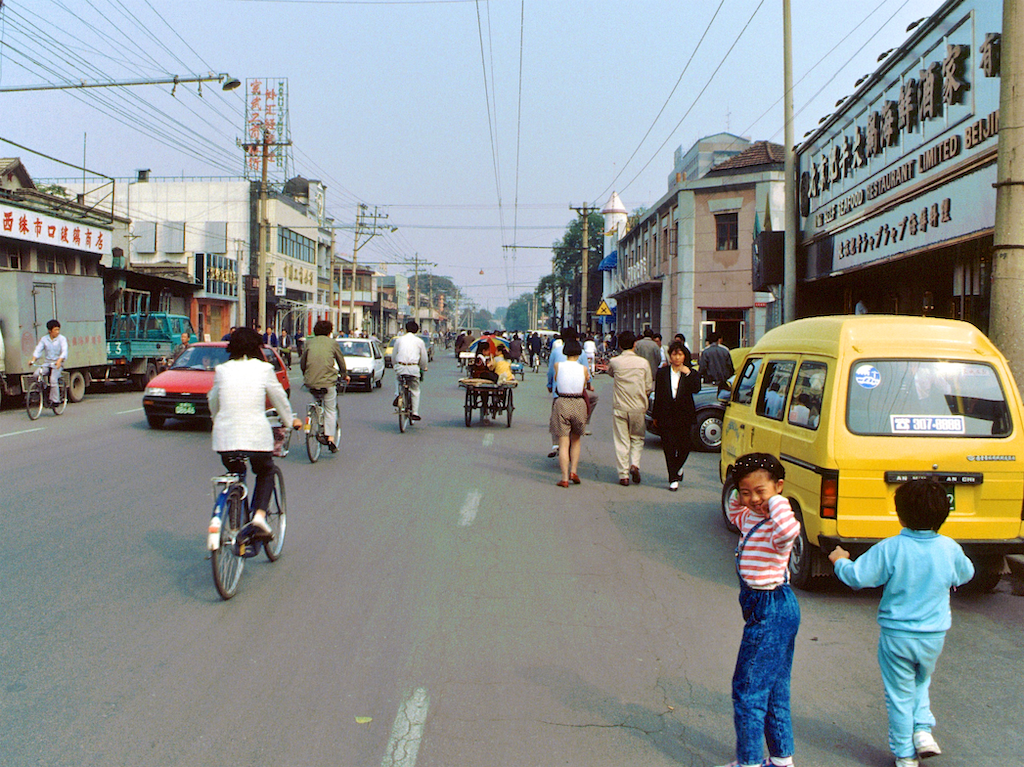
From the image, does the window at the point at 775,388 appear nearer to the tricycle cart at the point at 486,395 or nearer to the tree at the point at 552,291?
the tricycle cart at the point at 486,395

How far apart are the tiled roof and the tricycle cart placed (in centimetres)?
2077

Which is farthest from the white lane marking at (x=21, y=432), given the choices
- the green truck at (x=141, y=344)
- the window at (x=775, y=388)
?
the window at (x=775, y=388)

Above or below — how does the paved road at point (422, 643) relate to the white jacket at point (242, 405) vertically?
below

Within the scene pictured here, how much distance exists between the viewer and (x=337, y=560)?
270 inches

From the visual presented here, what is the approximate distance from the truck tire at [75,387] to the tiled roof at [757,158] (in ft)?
80.4

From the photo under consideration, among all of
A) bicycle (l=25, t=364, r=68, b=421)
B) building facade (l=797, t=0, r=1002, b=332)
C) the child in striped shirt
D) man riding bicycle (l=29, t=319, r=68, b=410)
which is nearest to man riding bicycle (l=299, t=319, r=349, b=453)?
bicycle (l=25, t=364, r=68, b=421)

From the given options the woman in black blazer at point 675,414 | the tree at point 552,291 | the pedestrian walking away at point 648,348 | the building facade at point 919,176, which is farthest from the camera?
the tree at point 552,291

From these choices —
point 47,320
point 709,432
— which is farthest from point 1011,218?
point 47,320

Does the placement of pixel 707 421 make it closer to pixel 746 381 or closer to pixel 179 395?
pixel 746 381

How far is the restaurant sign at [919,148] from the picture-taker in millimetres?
11039

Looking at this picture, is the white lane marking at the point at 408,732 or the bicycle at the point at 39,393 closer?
the white lane marking at the point at 408,732

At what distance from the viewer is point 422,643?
16.5 feet

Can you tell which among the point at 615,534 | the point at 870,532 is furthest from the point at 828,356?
the point at 615,534

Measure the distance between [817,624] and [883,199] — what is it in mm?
11247
